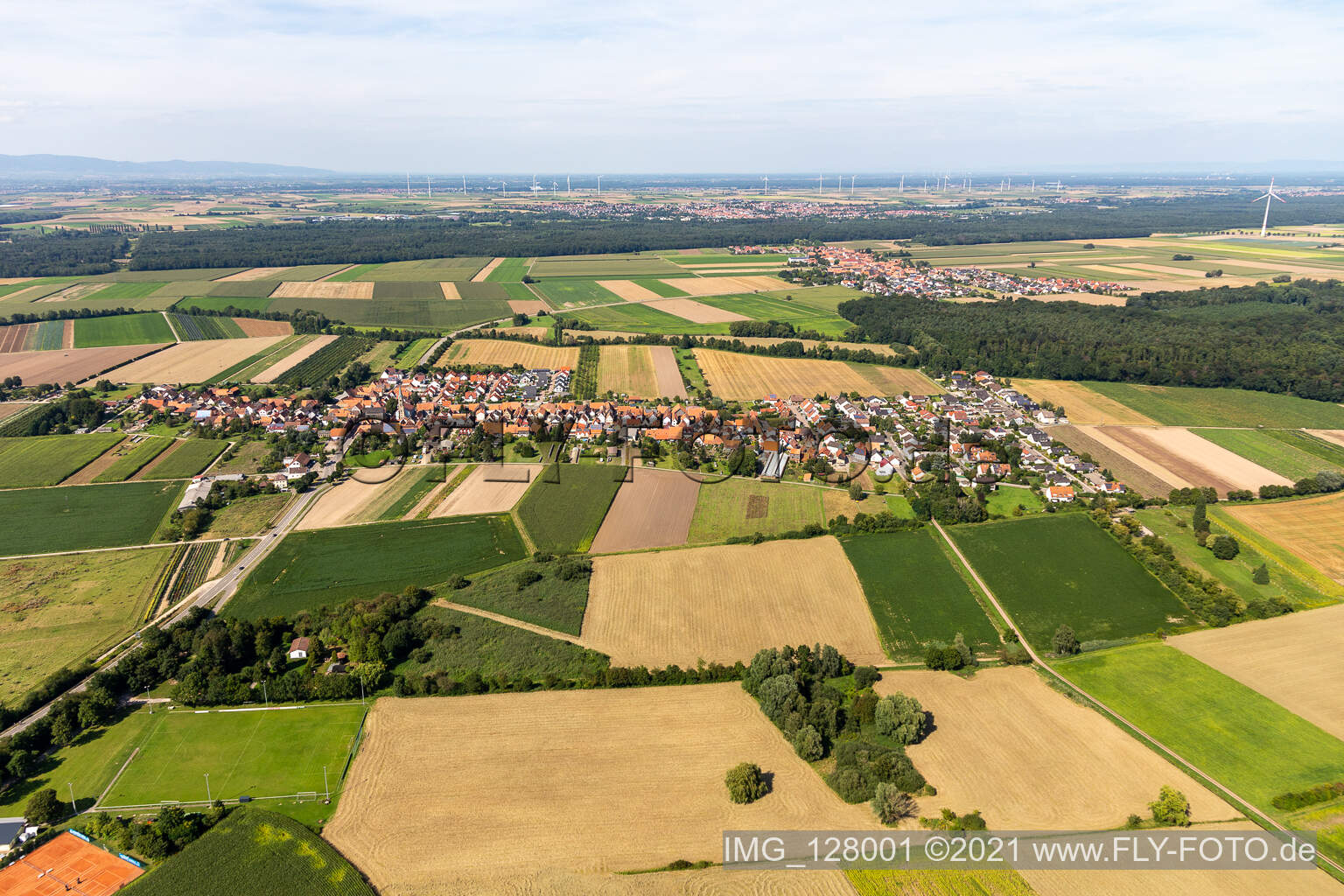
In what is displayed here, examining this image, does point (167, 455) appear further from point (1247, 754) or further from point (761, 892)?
point (1247, 754)

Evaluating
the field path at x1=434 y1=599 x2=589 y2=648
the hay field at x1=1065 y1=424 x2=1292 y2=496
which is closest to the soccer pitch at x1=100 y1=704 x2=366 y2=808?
the field path at x1=434 y1=599 x2=589 y2=648

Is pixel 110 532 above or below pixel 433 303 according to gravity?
below

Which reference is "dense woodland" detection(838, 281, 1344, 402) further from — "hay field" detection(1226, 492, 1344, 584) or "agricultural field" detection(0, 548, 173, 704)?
"agricultural field" detection(0, 548, 173, 704)

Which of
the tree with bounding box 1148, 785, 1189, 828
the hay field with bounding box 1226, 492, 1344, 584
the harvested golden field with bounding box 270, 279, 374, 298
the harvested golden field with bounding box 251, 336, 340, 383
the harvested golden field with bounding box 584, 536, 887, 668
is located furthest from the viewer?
the harvested golden field with bounding box 270, 279, 374, 298

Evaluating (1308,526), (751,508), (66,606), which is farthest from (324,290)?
(1308,526)

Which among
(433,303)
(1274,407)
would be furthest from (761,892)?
(433,303)
